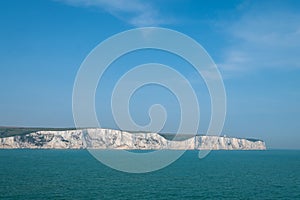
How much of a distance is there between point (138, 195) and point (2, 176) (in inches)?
1107

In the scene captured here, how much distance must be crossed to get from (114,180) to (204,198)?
61.6 ft

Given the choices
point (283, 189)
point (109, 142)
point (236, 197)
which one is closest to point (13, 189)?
point (236, 197)

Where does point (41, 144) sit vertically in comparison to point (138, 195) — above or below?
above

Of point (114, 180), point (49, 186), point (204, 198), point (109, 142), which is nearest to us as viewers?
point (204, 198)

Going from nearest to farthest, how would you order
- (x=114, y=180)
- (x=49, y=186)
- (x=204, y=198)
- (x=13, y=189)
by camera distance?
(x=204, y=198), (x=13, y=189), (x=49, y=186), (x=114, y=180)

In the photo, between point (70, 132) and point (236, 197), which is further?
point (70, 132)

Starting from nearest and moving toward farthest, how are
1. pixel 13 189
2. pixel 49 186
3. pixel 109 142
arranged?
pixel 13 189 → pixel 49 186 → pixel 109 142

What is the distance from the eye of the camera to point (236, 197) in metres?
44.3

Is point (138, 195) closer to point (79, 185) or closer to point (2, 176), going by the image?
point (79, 185)

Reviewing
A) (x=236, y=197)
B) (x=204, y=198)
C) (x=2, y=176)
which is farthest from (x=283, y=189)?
(x=2, y=176)

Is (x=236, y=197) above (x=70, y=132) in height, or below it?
below

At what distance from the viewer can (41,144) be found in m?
196

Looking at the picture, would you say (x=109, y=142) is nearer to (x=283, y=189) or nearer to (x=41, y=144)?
(x=41, y=144)

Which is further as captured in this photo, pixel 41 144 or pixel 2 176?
pixel 41 144
